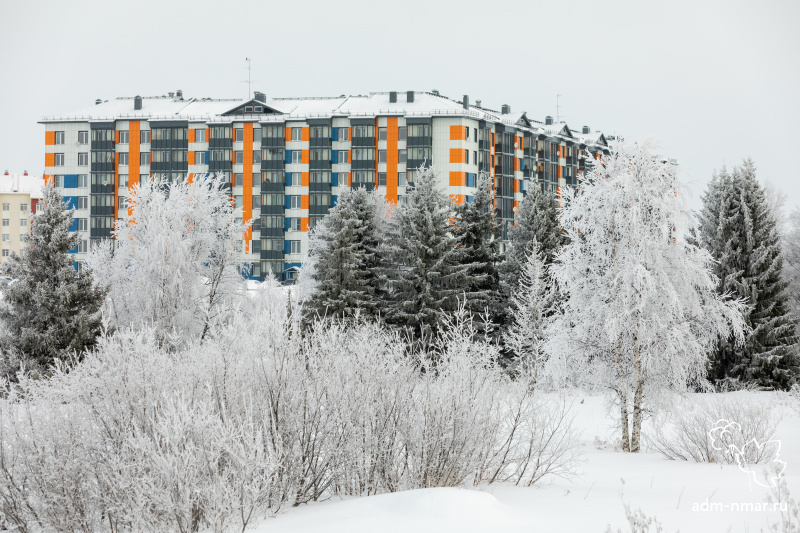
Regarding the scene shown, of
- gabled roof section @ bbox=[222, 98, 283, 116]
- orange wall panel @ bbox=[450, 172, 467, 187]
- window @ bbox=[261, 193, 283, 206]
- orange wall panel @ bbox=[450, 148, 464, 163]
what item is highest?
gabled roof section @ bbox=[222, 98, 283, 116]

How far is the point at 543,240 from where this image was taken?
42125mm

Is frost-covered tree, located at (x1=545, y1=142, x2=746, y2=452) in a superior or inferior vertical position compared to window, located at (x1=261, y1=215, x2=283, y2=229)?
inferior

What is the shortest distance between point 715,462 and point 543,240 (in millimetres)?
23389

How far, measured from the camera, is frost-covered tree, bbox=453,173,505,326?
42000 mm

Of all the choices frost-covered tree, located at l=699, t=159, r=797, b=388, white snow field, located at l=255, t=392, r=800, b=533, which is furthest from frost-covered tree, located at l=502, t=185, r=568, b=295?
white snow field, located at l=255, t=392, r=800, b=533

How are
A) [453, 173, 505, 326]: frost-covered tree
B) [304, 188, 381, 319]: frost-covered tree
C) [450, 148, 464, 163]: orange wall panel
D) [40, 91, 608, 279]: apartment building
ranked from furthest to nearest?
[40, 91, 608, 279]: apartment building
[450, 148, 464, 163]: orange wall panel
[453, 173, 505, 326]: frost-covered tree
[304, 188, 381, 319]: frost-covered tree

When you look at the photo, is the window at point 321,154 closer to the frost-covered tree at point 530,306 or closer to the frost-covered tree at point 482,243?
the frost-covered tree at point 482,243

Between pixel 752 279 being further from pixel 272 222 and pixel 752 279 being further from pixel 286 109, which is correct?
pixel 286 109

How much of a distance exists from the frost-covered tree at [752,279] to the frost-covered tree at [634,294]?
15536 millimetres

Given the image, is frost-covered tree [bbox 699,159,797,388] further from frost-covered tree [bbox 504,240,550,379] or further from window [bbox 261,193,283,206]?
Result: window [bbox 261,193,283,206]

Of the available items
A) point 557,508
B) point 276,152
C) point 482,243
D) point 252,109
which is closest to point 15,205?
point 252,109

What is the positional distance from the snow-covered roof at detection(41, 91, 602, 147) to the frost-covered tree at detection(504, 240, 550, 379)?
4372cm

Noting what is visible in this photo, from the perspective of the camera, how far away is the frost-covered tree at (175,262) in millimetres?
37812

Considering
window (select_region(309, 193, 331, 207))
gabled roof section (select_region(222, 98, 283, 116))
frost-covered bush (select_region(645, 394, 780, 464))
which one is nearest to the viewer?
frost-covered bush (select_region(645, 394, 780, 464))
